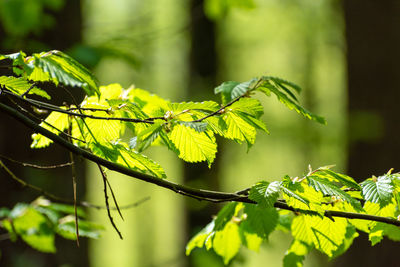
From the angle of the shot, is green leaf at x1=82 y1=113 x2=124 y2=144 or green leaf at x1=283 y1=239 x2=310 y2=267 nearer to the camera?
green leaf at x1=82 y1=113 x2=124 y2=144

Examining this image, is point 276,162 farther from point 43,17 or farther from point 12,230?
point 12,230

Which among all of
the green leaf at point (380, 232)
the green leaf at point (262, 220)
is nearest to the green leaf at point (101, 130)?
the green leaf at point (262, 220)

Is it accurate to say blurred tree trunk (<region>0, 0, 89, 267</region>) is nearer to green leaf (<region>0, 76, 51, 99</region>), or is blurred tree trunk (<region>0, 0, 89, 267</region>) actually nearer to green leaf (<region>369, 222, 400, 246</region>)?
green leaf (<region>0, 76, 51, 99</region>)

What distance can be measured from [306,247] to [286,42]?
31.3 feet

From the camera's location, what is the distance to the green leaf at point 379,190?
88 centimetres

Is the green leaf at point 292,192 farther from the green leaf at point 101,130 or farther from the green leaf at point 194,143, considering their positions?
the green leaf at point 101,130

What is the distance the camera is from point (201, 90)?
440 cm

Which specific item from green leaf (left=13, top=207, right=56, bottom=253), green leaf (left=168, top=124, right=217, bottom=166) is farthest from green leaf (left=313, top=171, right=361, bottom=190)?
green leaf (left=13, top=207, right=56, bottom=253)

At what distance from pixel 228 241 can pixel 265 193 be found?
46 cm

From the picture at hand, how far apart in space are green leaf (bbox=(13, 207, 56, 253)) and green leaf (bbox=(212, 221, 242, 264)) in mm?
720

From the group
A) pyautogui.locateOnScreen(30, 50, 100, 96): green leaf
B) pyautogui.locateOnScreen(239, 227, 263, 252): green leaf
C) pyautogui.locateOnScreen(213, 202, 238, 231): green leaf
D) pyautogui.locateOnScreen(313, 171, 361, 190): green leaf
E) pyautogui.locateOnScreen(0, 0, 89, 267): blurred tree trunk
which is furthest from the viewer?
pyautogui.locateOnScreen(0, 0, 89, 267): blurred tree trunk

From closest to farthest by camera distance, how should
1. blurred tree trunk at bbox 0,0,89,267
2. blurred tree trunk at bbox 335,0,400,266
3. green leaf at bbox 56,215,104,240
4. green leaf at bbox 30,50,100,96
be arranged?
1. green leaf at bbox 30,50,100,96
2. green leaf at bbox 56,215,104,240
3. blurred tree trunk at bbox 0,0,89,267
4. blurred tree trunk at bbox 335,0,400,266

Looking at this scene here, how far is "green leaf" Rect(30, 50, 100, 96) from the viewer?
80 centimetres

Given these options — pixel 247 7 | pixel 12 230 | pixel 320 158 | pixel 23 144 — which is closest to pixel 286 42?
pixel 320 158
